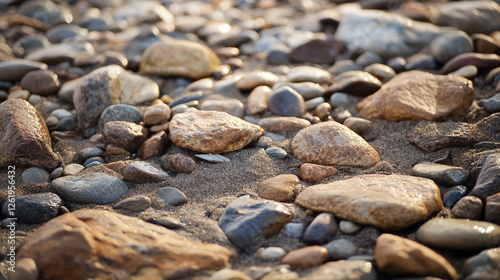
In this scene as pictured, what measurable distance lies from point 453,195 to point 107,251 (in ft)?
6.47

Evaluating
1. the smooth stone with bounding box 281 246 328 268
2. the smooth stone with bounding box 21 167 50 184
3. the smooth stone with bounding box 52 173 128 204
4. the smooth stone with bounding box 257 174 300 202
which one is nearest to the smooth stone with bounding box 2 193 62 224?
the smooth stone with bounding box 52 173 128 204

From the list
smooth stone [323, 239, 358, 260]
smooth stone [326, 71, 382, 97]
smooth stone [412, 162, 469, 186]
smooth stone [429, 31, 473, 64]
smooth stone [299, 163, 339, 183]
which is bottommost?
smooth stone [323, 239, 358, 260]

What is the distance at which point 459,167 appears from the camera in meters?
2.39

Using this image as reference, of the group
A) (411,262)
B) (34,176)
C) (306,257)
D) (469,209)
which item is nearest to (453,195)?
(469,209)

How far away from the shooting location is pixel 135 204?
7.29 feet

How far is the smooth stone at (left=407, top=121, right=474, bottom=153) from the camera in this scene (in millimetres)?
2584

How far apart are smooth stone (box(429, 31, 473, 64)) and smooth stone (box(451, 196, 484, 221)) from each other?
216cm

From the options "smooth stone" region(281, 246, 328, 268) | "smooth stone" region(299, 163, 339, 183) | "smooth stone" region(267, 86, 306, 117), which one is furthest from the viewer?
"smooth stone" region(267, 86, 306, 117)

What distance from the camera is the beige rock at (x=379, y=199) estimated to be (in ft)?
6.33

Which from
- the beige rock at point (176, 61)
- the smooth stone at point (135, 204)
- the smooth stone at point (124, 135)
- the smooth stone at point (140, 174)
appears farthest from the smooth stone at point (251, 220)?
the beige rock at point (176, 61)

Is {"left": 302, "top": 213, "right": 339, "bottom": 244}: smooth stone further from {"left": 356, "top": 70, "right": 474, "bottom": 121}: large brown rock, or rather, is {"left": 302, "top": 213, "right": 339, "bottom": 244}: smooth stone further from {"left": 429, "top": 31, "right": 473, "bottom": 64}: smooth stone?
{"left": 429, "top": 31, "right": 473, "bottom": 64}: smooth stone

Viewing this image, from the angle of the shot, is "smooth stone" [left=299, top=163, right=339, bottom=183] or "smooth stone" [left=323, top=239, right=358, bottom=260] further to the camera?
"smooth stone" [left=299, top=163, right=339, bottom=183]

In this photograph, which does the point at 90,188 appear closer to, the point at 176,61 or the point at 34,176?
the point at 34,176

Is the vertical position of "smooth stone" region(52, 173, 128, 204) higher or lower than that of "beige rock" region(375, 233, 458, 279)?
lower
